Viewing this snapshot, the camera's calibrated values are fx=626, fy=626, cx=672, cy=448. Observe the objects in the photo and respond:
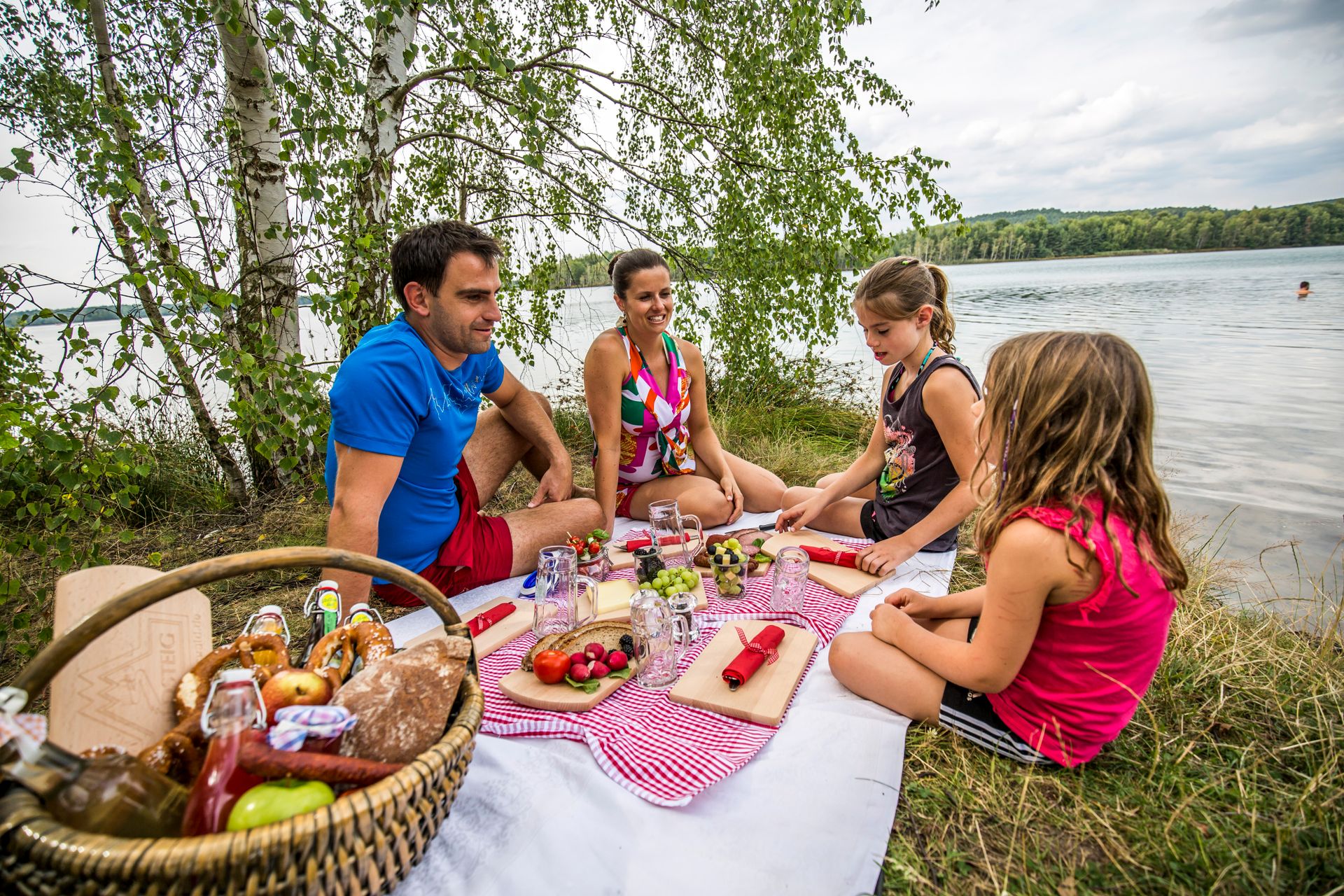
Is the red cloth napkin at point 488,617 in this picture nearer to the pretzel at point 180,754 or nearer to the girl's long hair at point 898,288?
the pretzel at point 180,754

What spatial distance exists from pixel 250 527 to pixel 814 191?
487 cm

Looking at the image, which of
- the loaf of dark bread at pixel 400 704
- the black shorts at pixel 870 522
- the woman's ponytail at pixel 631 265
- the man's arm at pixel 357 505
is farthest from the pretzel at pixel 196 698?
the black shorts at pixel 870 522

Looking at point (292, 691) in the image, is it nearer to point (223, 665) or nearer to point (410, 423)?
point (223, 665)

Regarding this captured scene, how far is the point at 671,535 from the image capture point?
125 inches

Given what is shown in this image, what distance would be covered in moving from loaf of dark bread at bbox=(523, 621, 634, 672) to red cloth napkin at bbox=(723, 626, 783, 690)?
39 cm

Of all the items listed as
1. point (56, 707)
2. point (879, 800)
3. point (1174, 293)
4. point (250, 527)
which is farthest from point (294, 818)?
point (1174, 293)

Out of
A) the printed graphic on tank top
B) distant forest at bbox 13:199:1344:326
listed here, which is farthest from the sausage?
distant forest at bbox 13:199:1344:326

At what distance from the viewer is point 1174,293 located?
72.2 feet

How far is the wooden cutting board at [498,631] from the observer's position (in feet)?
8.16

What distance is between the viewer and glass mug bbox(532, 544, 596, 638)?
2510mm

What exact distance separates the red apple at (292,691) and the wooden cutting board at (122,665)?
12.0 inches

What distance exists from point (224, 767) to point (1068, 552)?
184 centimetres

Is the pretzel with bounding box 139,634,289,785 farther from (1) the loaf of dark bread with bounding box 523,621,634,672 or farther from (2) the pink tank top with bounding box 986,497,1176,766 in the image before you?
(2) the pink tank top with bounding box 986,497,1176,766

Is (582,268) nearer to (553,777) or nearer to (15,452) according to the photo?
(15,452)
